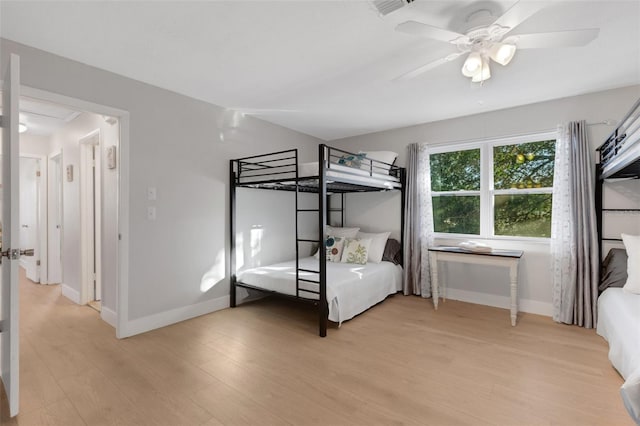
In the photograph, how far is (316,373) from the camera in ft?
6.96

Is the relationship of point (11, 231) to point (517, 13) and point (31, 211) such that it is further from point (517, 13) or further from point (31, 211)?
point (31, 211)

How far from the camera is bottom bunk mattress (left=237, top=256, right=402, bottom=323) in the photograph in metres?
2.97

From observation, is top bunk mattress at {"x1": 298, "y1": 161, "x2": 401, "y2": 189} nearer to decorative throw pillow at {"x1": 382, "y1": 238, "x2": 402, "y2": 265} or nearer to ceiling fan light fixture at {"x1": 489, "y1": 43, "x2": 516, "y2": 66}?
decorative throw pillow at {"x1": 382, "y1": 238, "x2": 402, "y2": 265}

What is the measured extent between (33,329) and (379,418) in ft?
10.9

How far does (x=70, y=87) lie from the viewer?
7.89ft

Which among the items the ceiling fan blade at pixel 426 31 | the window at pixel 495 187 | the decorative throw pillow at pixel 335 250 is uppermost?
the ceiling fan blade at pixel 426 31

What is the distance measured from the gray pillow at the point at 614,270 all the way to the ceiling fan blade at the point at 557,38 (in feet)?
7.13

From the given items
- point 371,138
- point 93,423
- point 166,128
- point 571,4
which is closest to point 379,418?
point 93,423

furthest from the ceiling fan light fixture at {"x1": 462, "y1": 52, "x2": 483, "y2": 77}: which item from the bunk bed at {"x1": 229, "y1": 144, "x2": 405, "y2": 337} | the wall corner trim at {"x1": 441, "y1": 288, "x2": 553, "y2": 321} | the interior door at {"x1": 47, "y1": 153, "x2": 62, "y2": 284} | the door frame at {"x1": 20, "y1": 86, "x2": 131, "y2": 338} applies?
the interior door at {"x1": 47, "y1": 153, "x2": 62, "y2": 284}

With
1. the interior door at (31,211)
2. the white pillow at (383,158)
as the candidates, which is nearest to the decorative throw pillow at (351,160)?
the white pillow at (383,158)

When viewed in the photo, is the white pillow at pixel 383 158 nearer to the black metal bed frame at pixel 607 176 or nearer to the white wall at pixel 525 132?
the white wall at pixel 525 132

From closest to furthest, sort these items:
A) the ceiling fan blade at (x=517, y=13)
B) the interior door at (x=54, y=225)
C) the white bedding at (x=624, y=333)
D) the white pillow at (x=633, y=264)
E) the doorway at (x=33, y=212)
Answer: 1. the white bedding at (x=624, y=333)
2. the ceiling fan blade at (x=517, y=13)
3. the white pillow at (x=633, y=264)
4. the interior door at (x=54, y=225)
5. the doorway at (x=33, y=212)

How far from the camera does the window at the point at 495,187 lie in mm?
3432

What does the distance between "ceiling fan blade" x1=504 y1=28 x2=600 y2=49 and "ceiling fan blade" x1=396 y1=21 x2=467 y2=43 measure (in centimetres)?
32
